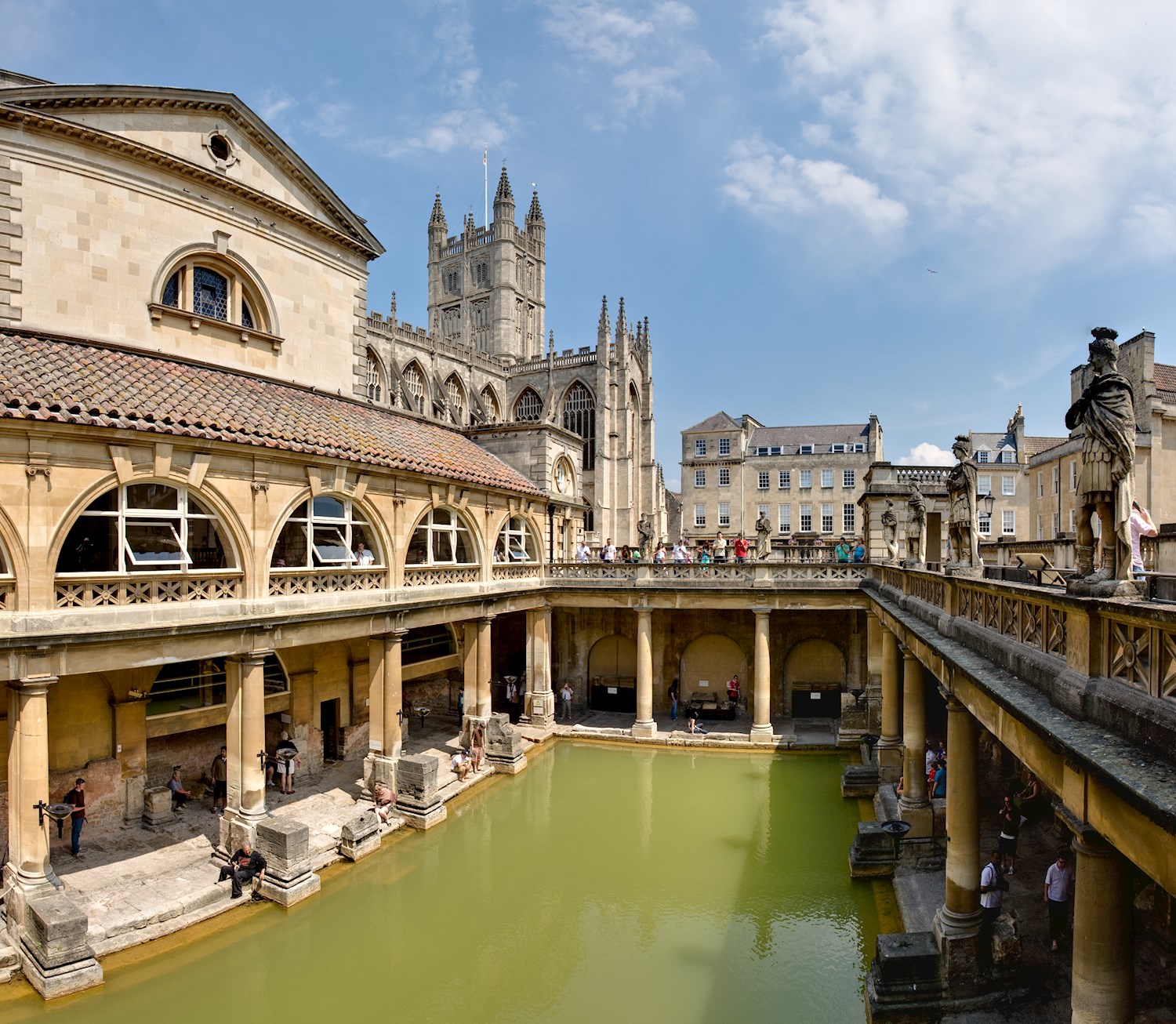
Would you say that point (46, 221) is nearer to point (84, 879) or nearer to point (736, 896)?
point (84, 879)

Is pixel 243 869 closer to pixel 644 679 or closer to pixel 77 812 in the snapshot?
pixel 77 812

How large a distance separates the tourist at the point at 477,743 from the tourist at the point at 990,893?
15862mm

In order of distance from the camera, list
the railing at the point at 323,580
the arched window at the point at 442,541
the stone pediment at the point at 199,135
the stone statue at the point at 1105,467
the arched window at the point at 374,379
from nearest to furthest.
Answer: the stone statue at the point at 1105,467 → the railing at the point at 323,580 → the stone pediment at the point at 199,135 → the arched window at the point at 442,541 → the arched window at the point at 374,379

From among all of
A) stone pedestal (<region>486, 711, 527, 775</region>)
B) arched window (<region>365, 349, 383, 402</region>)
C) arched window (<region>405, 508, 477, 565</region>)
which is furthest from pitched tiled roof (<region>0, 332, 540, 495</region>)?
arched window (<region>365, 349, 383, 402</region>)

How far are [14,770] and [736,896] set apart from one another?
14.4 m

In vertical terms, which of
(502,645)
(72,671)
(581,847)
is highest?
(72,671)

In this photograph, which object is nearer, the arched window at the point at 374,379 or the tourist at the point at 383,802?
the tourist at the point at 383,802

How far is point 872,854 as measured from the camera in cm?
1656

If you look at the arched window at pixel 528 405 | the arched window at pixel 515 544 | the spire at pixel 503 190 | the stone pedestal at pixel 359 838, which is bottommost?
the stone pedestal at pixel 359 838

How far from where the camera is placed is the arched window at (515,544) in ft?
93.0

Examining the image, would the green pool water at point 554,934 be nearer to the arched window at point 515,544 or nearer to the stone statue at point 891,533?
the stone statue at point 891,533

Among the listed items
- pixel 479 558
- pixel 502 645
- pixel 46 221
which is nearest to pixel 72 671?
pixel 46 221

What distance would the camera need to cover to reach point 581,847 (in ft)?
61.9

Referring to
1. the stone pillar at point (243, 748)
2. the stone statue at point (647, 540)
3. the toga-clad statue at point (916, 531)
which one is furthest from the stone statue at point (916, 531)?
the stone pillar at point (243, 748)
